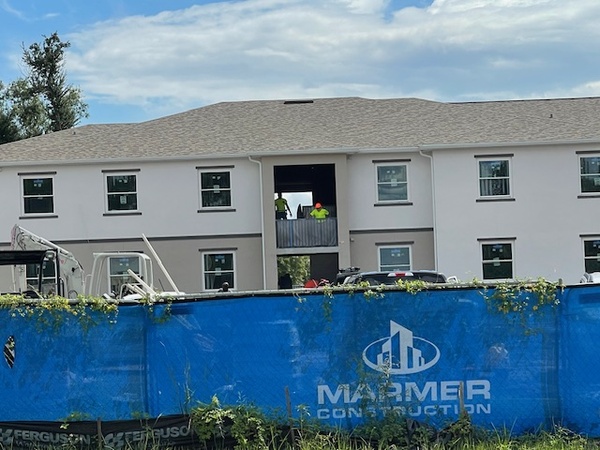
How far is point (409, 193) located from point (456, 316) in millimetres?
19086

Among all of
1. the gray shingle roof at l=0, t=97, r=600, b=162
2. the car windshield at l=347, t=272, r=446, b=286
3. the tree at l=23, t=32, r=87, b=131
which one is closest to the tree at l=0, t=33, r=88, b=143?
the tree at l=23, t=32, r=87, b=131

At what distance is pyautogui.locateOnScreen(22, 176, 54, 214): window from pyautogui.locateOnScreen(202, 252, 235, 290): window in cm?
558

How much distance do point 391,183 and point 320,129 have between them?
349cm

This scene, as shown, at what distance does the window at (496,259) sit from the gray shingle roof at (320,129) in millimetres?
3465

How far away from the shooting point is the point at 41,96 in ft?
176

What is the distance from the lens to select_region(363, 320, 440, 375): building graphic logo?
8.16 m

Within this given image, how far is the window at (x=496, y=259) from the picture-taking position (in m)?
26.6

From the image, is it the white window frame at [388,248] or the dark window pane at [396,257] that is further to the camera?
the dark window pane at [396,257]

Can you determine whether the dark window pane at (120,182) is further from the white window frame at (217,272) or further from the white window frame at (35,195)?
the white window frame at (217,272)

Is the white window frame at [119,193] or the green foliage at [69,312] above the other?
the white window frame at [119,193]

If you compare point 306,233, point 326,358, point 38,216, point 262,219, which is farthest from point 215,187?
point 326,358

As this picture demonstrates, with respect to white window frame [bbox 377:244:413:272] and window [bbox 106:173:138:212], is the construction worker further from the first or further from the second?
window [bbox 106:173:138:212]

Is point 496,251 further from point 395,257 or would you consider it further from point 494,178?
point 395,257

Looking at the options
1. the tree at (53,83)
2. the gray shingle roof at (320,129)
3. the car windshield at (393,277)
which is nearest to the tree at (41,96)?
the tree at (53,83)
